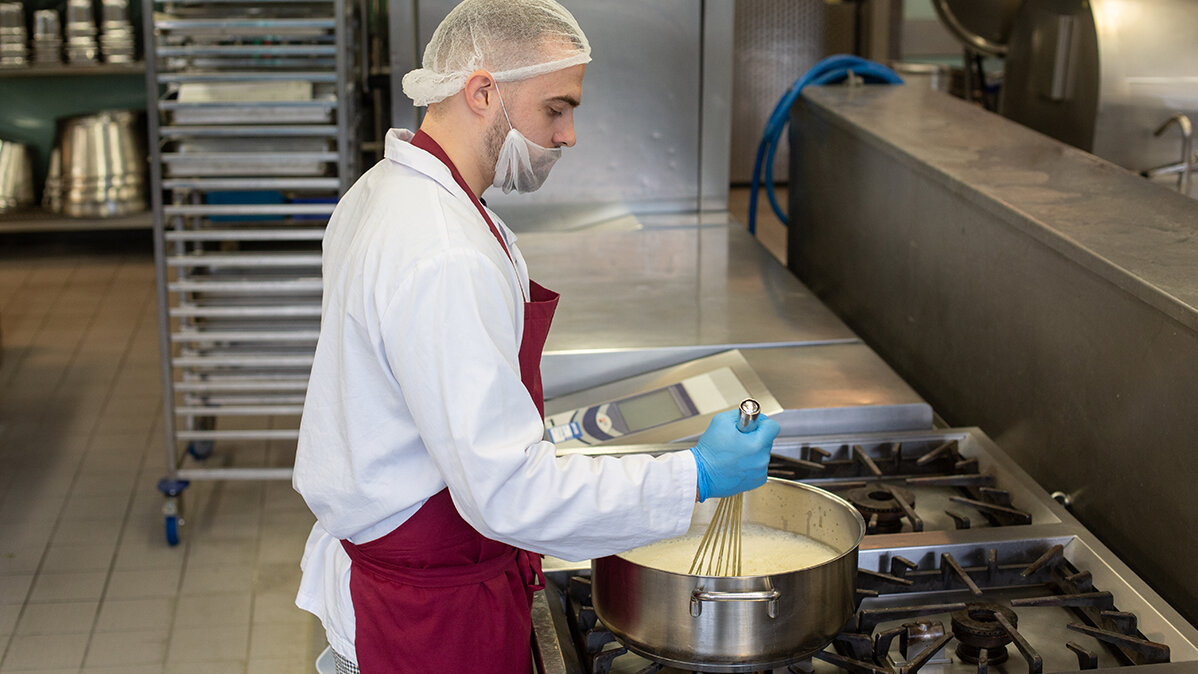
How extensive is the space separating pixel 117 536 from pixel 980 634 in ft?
9.93

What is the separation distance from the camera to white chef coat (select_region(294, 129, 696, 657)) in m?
1.13

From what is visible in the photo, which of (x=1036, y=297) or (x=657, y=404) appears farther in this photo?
(x=657, y=404)

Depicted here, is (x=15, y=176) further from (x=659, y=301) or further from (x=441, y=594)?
(x=441, y=594)

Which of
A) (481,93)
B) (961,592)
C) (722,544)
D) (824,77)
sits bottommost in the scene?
(961,592)

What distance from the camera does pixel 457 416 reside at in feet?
3.67

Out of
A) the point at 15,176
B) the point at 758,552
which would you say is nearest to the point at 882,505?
the point at 758,552

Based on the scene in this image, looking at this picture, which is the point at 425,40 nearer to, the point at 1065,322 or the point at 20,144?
the point at 1065,322

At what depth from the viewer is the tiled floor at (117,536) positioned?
9.97 ft

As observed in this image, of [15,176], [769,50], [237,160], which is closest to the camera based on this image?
[237,160]

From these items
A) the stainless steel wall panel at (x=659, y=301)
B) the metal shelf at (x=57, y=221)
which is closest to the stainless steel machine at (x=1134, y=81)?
A: the stainless steel wall panel at (x=659, y=301)

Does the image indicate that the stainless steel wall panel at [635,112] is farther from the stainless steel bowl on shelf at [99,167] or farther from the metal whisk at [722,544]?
the stainless steel bowl on shelf at [99,167]

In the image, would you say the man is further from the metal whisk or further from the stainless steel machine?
the stainless steel machine

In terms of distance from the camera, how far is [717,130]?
3111 mm

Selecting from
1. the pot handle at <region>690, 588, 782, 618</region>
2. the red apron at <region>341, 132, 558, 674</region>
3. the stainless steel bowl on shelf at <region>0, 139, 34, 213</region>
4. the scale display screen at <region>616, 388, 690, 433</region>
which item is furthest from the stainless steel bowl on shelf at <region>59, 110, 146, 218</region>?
the pot handle at <region>690, 588, 782, 618</region>
